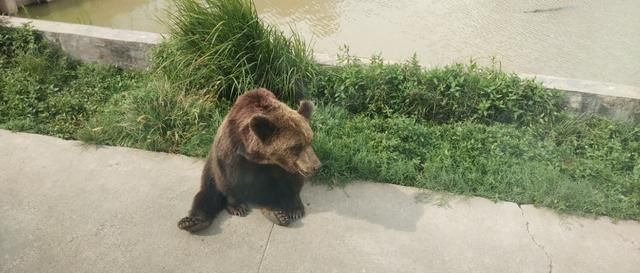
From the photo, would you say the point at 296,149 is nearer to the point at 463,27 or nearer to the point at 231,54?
the point at 231,54

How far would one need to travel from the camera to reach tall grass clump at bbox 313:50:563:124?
167 inches

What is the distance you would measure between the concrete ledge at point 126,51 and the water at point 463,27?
1.31 metres

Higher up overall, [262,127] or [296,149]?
[262,127]

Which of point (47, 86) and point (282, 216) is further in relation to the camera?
point (47, 86)

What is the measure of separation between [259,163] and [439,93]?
2.04 m

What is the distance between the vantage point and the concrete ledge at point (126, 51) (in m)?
4.30

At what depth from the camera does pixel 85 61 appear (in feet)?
17.2

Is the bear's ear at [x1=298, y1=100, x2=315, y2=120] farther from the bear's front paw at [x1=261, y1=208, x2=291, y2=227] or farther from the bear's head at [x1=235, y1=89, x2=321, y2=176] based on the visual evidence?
the bear's front paw at [x1=261, y1=208, x2=291, y2=227]

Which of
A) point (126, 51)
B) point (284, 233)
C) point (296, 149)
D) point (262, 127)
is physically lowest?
point (284, 233)

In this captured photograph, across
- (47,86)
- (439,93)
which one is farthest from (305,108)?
(47,86)

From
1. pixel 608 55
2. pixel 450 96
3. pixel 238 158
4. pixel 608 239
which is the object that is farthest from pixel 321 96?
pixel 608 55

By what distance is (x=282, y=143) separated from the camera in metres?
2.88

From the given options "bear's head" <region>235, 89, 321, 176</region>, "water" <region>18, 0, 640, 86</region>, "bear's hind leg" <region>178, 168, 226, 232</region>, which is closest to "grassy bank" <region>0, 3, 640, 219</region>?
"bear's hind leg" <region>178, 168, 226, 232</region>

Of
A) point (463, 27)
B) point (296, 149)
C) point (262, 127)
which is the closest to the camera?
point (262, 127)
